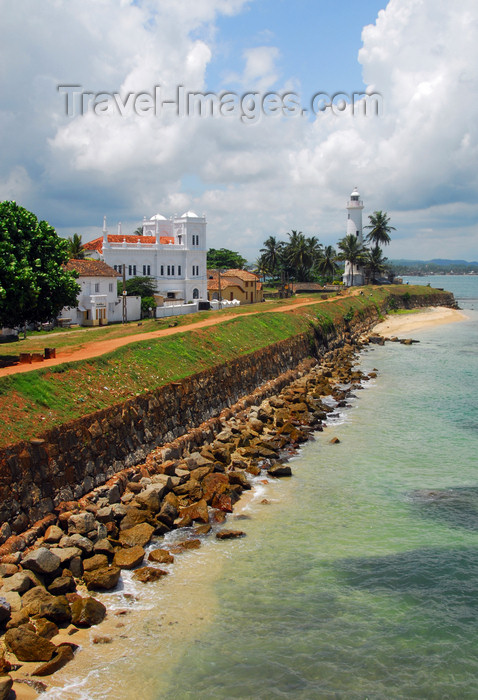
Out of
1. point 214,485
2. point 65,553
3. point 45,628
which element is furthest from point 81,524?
point 214,485

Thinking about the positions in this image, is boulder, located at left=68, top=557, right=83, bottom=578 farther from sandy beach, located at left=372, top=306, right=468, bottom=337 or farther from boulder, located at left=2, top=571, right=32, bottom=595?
sandy beach, located at left=372, top=306, right=468, bottom=337

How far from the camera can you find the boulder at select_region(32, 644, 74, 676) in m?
12.3

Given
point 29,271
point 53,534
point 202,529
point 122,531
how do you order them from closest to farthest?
point 53,534, point 122,531, point 202,529, point 29,271

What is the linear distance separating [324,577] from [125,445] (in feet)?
31.4

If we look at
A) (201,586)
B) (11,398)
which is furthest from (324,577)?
(11,398)

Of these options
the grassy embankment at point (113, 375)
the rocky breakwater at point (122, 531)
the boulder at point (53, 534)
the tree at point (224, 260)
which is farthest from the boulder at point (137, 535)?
the tree at point (224, 260)

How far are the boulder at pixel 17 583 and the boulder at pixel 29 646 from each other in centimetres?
171

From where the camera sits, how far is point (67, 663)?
12656mm

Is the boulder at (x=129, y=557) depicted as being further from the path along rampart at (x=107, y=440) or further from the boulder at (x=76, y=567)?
the path along rampart at (x=107, y=440)

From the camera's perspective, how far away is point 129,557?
16.5m

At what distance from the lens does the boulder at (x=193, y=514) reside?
19281 mm

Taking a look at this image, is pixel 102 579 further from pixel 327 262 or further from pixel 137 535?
pixel 327 262

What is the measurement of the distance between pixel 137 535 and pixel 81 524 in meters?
1.67

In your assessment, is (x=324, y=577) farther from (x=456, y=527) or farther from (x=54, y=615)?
(x=54, y=615)
